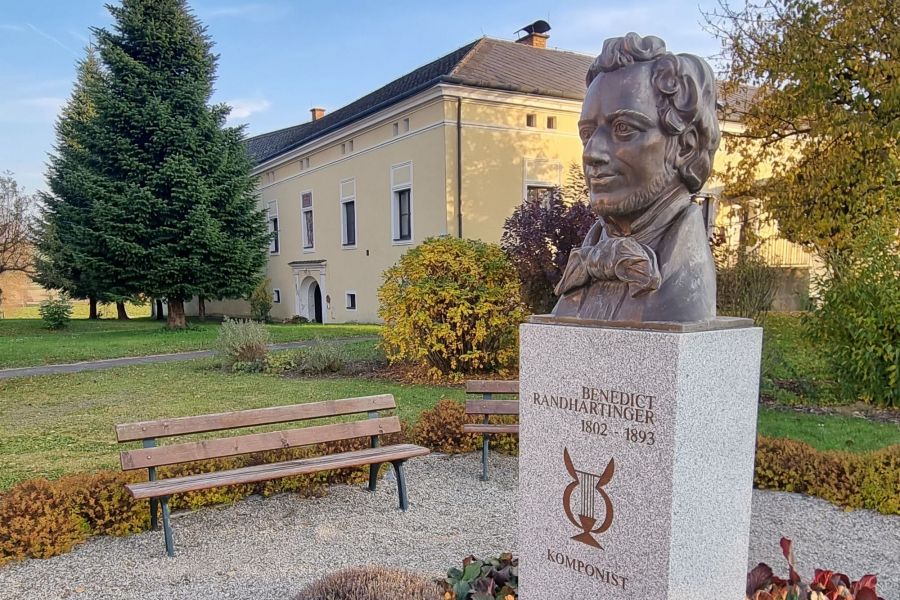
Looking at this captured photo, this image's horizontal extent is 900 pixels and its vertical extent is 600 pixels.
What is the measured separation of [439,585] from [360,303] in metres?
21.1

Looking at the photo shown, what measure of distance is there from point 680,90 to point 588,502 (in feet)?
6.06

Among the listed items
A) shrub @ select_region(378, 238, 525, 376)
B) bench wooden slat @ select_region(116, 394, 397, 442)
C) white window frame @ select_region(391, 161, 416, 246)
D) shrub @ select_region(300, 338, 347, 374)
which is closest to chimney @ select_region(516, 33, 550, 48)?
white window frame @ select_region(391, 161, 416, 246)

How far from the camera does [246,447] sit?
5.02 metres

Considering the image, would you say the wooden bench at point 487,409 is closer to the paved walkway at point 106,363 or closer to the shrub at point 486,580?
the shrub at point 486,580

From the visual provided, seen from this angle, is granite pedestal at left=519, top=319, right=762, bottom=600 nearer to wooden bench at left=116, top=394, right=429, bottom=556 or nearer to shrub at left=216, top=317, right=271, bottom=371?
wooden bench at left=116, top=394, right=429, bottom=556

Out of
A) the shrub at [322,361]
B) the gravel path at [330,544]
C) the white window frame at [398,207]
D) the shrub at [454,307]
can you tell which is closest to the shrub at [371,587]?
the gravel path at [330,544]

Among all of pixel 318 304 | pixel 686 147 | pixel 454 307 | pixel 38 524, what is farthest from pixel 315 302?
pixel 686 147

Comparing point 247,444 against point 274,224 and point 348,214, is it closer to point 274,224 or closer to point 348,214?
point 348,214

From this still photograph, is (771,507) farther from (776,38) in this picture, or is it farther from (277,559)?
(776,38)

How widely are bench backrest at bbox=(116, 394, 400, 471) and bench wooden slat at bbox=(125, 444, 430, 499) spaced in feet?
0.48

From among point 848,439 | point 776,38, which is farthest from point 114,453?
point 776,38

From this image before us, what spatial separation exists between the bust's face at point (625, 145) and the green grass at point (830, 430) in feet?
17.0

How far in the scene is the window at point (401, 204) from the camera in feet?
69.3

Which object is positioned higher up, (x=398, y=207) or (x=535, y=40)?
(x=535, y=40)
